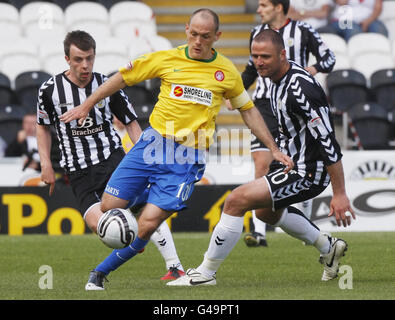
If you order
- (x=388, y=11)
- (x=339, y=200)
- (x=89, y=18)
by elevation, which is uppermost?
(x=388, y=11)

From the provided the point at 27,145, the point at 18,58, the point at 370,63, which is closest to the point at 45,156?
the point at 27,145

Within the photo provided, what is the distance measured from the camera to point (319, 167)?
6.70 metres

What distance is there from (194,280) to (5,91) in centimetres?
835

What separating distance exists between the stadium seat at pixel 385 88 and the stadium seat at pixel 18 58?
5450 mm

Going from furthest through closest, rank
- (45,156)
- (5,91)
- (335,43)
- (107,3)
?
(107,3)
(335,43)
(5,91)
(45,156)

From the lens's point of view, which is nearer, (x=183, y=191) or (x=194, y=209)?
(x=183, y=191)

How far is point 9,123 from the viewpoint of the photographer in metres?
13.6

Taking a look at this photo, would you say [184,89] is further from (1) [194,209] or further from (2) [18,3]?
(2) [18,3]

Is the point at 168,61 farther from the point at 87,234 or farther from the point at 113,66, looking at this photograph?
the point at 113,66

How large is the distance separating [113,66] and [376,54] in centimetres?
455

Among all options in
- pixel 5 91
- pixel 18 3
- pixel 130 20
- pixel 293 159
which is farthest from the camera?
pixel 18 3

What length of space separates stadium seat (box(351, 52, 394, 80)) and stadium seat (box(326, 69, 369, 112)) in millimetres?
1212

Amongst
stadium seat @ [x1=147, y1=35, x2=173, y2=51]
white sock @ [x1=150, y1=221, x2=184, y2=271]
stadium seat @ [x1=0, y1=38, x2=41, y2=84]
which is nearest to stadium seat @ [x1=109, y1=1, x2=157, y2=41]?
stadium seat @ [x1=147, y1=35, x2=173, y2=51]

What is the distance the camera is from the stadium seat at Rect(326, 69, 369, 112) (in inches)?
574
